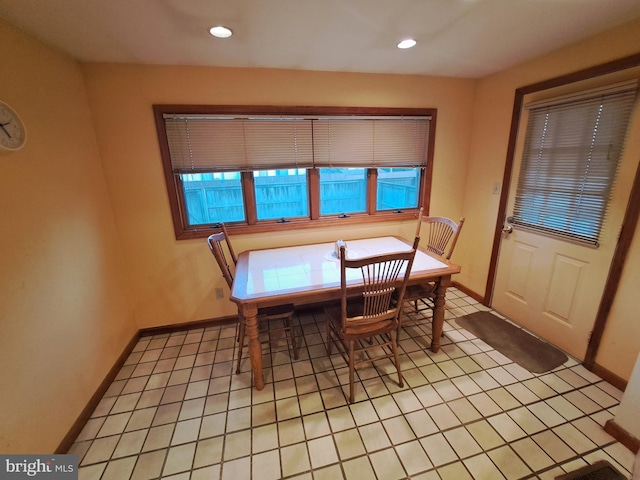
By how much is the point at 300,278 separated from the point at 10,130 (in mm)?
1712

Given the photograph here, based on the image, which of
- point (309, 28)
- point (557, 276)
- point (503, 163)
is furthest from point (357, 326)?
point (503, 163)

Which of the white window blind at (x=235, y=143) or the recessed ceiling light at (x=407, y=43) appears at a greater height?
the recessed ceiling light at (x=407, y=43)

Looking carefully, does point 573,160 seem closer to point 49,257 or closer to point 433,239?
point 433,239

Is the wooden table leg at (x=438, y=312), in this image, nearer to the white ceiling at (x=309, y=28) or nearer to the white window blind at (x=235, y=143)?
the white window blind at (x=235, y=143)

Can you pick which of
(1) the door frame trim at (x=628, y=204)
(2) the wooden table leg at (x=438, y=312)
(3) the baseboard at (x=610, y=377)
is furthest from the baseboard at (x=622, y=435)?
(2) the wooden table leg at (x=438, y=312)

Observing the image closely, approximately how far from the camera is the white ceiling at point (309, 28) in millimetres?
1322

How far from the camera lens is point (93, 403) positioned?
1.73 m

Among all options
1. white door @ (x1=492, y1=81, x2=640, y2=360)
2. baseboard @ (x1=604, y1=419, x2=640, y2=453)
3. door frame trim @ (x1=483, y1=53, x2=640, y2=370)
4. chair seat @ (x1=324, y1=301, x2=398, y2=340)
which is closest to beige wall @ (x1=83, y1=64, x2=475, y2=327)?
door frame trim @ (x1=483, y1=53, x2=640, y2=370)

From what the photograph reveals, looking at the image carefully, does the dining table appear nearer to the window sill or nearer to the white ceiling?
the window sill

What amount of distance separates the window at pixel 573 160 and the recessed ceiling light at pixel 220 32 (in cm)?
236

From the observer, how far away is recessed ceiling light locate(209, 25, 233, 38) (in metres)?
1.51

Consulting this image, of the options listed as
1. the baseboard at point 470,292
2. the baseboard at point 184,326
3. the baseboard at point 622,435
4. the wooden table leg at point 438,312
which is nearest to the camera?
the baseboard at point 622,435

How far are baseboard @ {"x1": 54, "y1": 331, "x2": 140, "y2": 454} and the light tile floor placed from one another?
0.04 meters

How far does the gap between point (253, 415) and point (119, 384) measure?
3.63 feet
